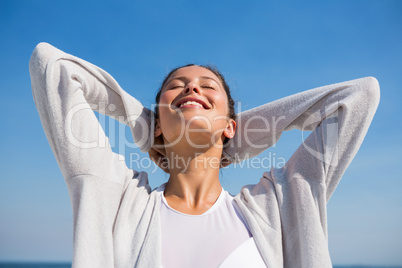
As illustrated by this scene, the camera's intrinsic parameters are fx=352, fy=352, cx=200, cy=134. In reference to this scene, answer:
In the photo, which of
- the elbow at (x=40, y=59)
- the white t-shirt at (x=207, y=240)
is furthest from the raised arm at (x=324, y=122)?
the elbow at (x=40, y=59)

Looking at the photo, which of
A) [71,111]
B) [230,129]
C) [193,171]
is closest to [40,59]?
[71,111]

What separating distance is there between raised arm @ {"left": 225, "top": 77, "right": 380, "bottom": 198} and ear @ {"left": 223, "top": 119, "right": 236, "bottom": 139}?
11 centimetres

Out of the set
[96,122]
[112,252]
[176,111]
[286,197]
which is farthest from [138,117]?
[286,197]

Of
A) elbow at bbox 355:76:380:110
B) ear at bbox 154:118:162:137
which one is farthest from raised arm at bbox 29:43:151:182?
elbow at bbox 355:76:380:110

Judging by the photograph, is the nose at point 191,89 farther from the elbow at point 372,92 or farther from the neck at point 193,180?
the elbow at point 372,92

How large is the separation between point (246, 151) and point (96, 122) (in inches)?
43.6

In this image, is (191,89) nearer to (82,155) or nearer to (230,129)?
(230,129)

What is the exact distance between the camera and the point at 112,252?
1.77m

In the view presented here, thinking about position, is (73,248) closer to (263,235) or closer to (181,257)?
(181,257)

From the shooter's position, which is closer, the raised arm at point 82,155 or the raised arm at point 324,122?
the raised arm at point 82,155

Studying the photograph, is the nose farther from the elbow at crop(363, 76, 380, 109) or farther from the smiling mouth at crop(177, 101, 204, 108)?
the elbow at crop(363, 76, 380, 109)

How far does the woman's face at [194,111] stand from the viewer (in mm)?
2312

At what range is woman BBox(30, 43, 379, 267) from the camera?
1.82 metres

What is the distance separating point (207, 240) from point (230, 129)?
0.98 metres
